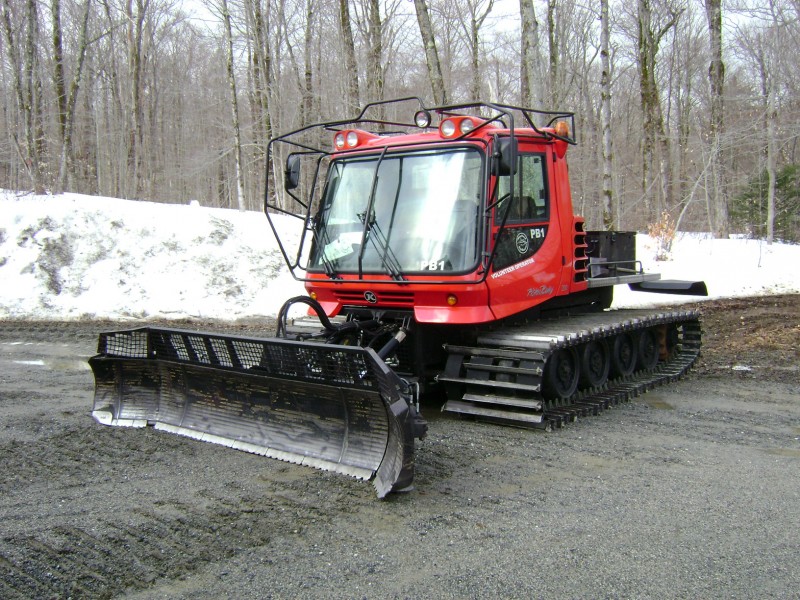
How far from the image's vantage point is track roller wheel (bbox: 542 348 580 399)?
674 centimetres

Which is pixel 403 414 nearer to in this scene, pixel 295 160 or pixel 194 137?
pixel 295 160

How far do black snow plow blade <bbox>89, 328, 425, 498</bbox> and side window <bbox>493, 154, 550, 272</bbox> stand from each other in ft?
6.35

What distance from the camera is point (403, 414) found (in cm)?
459

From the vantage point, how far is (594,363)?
7668 millimetres

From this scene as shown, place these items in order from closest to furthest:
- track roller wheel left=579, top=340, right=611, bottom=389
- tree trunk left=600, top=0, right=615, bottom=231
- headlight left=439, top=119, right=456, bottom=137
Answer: headlight left=439, top=119, right=456, bottom=137
track roller wheel left=579, top=340, right=611, bottom=389
tree trunk left=600, top=0, right=615, bottom=231

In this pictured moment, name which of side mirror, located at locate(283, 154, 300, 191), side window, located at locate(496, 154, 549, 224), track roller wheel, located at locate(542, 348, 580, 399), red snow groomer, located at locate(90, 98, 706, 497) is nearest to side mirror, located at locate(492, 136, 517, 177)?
red snow groomer, located at locate(90, 98, 706, 497)

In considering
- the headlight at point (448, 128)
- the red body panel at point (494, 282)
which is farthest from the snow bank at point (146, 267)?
the headlight at point (448, 128)

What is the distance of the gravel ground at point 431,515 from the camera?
11.7 feet

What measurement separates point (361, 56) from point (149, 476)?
28168mm

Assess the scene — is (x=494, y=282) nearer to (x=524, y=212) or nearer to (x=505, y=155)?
(x=524, y=212)

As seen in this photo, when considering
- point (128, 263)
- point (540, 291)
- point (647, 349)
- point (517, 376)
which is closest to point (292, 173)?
Result: point (540, 291)

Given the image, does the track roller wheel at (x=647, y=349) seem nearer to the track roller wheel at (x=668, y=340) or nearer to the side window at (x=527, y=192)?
the track roller wheel at (x=668, y=340)

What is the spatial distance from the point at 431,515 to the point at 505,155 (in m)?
2.79

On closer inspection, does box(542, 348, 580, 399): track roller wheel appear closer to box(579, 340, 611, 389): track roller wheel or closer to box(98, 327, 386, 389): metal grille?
box(579, 340, 611, 389): track roller wheel
